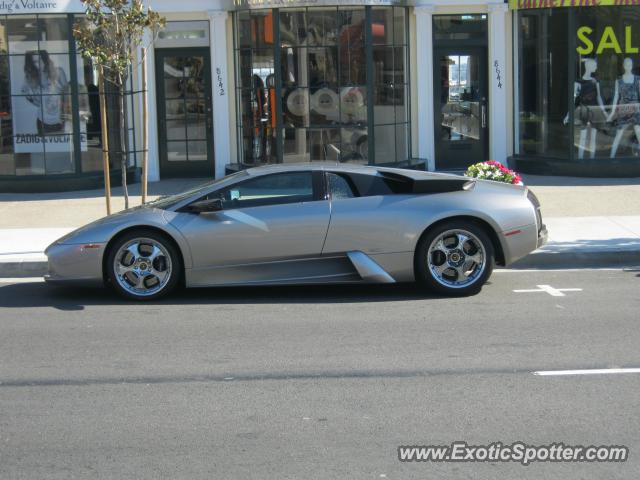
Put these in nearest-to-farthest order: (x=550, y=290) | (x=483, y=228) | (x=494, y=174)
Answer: (x=483, y=228) → (x=550, y=290) → (x=494, y=174)

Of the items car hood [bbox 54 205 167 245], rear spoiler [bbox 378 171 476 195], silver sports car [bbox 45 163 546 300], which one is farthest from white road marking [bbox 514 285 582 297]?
car hood [bbox 54 205 167 245]

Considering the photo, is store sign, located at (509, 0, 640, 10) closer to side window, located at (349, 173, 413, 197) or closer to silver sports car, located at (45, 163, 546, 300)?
silver sports car, located at (45, 163, 546, 300)

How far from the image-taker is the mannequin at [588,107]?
1722cm

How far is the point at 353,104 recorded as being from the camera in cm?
1734

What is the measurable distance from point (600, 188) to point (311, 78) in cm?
514

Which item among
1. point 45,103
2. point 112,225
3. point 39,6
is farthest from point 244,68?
point 112,225

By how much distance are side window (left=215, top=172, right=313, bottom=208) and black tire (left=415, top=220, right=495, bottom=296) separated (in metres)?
1.19

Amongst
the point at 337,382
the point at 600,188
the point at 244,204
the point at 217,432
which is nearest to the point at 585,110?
the point at 600,188

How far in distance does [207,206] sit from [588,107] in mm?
9839

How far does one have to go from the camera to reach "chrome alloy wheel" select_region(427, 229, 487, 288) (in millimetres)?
9547

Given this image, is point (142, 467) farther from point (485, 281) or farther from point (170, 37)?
point (170, 37)

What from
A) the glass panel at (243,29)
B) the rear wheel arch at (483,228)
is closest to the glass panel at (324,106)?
the glass panel at (243,29)

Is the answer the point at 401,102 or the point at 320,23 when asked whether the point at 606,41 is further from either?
the point at 320,23

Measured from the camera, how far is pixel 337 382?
6.78 meters
